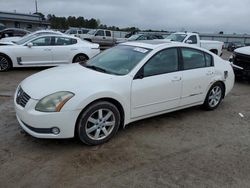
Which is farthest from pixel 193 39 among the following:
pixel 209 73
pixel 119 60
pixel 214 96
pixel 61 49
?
pixel 119 60

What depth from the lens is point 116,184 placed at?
2928 millimetres

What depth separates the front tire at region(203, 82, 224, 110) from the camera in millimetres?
5355

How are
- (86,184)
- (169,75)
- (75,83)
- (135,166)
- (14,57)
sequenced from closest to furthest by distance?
(86,184) → (135,166) → (75,83) → (169,75) → (14,57)

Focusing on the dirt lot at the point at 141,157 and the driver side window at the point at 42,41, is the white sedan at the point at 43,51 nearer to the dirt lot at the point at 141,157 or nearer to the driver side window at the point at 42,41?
the driver side window at the point at 42,41

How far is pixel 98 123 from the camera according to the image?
3.73 metres

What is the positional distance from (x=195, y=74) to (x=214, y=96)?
3.15 feet

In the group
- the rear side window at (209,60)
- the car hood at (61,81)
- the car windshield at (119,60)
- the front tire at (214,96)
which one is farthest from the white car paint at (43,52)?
the front tire at (214,96)

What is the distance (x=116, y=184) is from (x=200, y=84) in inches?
113

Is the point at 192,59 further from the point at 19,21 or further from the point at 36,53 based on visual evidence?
the point at 19,21

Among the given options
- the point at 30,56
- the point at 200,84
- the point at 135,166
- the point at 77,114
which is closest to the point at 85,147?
the point at 77,114

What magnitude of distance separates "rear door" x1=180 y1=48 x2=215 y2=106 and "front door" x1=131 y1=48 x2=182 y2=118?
19 centimetres

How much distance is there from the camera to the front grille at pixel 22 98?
3545 millimetres

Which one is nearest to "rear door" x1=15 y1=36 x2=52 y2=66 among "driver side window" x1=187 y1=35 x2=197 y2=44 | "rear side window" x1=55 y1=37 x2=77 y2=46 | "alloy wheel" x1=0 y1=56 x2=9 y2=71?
"rear side window" x1=55 y1=37 x2=77 y2=46

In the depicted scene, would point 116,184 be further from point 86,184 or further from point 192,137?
point 192,137
